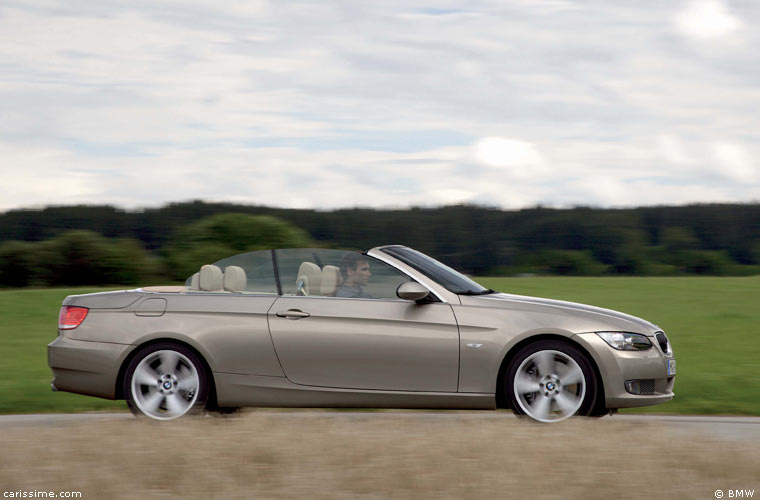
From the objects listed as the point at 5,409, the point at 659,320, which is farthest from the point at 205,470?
the point at 659,320

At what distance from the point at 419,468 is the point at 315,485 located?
23.9 inches

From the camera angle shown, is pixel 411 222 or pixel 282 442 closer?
pixel 282 442

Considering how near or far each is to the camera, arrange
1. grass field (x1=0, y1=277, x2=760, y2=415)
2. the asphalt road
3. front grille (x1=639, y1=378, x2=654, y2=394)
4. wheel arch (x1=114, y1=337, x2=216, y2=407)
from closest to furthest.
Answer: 1. front grille (x1=639, y1=378, x2=654, y2=394)
2. the asphalt road
3. wheel arch (x1=114, y1=337, x2=216, y2=407)
4. grass field (x1=0, y1=277, x2=760, y2=415)

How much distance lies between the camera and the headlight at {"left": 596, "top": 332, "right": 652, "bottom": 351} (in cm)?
731

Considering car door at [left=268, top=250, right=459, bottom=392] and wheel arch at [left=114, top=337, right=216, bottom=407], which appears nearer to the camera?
car door at [left=268, top=250, right=459, bottom=392]

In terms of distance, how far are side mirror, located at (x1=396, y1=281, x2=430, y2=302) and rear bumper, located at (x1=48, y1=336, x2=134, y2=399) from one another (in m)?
2.09

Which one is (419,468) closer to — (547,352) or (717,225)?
(547,352)

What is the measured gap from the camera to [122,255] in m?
32.8

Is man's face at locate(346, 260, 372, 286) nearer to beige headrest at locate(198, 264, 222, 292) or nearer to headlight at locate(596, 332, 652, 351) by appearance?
beige headrest at locate(198, 264, 222, 292)

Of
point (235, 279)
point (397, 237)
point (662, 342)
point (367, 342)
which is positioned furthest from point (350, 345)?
point (397, 237)

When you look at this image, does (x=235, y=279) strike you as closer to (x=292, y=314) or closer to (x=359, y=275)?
(x=292, y=314)

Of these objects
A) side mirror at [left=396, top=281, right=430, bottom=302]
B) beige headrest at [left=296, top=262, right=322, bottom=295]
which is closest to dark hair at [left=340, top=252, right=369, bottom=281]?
beige headrest at [left=296, top=262, right=322, bottom=295]

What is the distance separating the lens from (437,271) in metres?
7.92

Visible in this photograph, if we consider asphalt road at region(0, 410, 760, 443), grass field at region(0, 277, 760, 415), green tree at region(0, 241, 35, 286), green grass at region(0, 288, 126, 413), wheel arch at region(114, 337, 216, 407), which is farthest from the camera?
green tree at region(0, 241, 35, 286)
